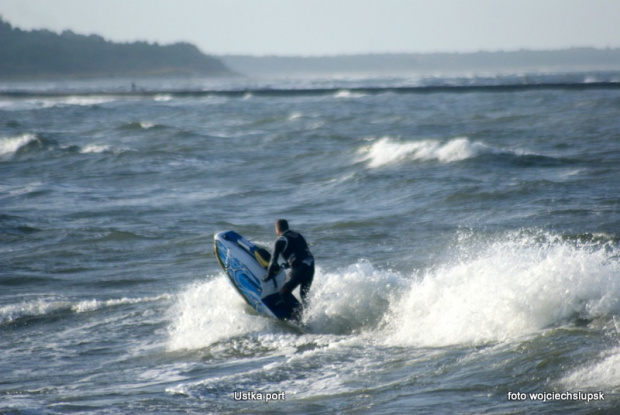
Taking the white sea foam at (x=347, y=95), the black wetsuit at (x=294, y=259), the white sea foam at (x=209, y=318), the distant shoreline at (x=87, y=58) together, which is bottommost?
the white sea foam at (x=209, y=318)

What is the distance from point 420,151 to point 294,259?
704 inches

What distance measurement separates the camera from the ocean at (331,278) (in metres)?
7.57

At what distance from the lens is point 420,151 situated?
2714 centimetres

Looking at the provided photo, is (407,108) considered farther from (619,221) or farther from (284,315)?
(284,315)

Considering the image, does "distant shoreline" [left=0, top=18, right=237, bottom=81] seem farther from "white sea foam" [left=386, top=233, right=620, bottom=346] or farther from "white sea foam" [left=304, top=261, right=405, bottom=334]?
"white sea foam" [left=386, top=233, right=620, bottom=346]

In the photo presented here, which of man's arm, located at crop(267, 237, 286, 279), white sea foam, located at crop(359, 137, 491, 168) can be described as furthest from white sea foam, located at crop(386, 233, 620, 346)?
white sea foam, located at crop(359, 137, 491, 168)

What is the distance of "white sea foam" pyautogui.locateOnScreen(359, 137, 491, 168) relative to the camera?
2567 centimetres

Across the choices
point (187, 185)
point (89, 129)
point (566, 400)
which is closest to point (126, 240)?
point (187, 185)

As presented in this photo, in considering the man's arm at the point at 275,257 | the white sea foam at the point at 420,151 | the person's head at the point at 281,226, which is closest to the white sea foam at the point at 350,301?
the man's arm at the point at 275,257

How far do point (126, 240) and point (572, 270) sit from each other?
980 cm

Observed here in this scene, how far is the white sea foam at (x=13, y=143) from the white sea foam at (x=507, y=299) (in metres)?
27.4

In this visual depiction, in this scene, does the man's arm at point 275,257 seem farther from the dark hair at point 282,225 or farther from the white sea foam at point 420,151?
the white sea foam at point 420,151

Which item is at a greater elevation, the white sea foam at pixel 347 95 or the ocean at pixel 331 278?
the white sea foam at pixel 347 95

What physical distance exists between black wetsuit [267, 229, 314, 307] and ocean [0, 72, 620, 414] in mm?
428
